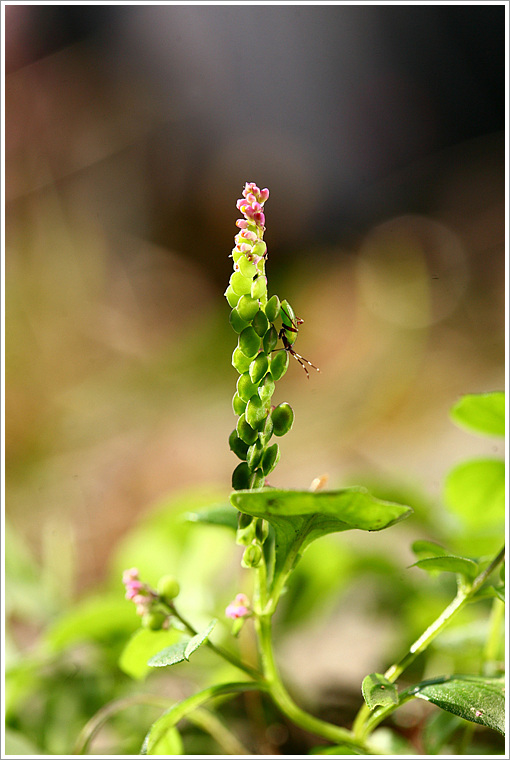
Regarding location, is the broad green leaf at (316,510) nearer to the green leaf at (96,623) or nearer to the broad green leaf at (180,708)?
the broad green leaf at (180,708)

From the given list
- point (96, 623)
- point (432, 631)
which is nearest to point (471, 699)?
point (432, 631)

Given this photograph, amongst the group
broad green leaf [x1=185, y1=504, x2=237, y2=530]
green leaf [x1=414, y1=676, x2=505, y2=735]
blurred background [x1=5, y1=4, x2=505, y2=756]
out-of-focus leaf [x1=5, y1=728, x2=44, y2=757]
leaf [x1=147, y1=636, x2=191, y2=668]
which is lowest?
out-of-focus leaf [x1=5, y1=728, x2=44, y2=757]

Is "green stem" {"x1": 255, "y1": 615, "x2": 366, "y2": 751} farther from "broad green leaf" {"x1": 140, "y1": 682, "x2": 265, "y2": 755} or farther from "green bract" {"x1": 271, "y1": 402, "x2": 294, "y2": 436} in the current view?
"green bract" {"x1": 271, "y1": 402, "x2": 294, "y2": 436}

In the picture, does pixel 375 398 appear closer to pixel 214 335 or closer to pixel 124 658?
pixel 214 335

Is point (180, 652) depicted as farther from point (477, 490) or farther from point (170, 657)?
point (477, 490)

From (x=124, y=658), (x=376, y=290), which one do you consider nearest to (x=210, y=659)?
(x=124, y=658)

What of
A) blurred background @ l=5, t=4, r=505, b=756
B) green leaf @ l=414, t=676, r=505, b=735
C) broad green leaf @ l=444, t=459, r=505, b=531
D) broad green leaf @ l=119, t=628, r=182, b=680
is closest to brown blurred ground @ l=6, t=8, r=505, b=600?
blurred background @ l=5, t=4, r=505, b=756

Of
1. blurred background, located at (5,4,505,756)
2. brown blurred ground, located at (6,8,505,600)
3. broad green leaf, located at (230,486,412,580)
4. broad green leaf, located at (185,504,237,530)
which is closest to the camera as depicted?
broad green leaf, located at (230,486,412,580)

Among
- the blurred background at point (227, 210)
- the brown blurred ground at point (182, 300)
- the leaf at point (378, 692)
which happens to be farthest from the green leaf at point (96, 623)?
the blurred background at point (227, 210)
